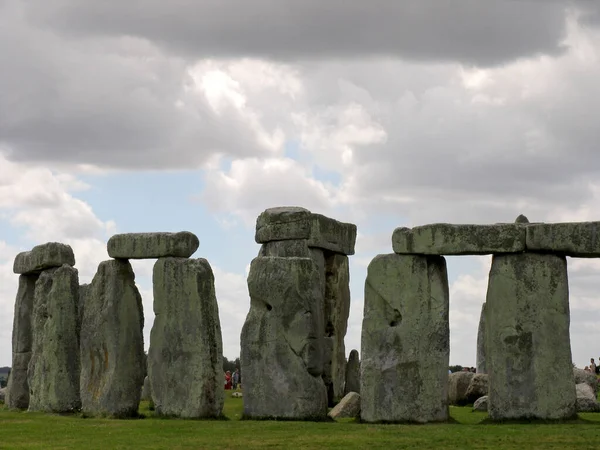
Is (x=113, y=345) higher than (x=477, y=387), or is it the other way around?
(x=113, y=345)

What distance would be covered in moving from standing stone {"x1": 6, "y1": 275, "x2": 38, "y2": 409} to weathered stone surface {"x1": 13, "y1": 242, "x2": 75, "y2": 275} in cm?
105

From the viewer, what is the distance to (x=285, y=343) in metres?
27.3

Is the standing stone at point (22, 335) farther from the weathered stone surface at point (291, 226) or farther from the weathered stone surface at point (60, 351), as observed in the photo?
the weathered stone surface at point (291, 226)

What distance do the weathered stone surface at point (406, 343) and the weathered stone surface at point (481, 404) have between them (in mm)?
4221

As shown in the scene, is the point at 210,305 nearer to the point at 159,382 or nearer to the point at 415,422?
the point at 159,382

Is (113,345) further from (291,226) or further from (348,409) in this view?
(291,226)

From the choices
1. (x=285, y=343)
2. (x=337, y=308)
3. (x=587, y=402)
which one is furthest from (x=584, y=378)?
(x=285, y=343)

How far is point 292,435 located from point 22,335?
40.9 feet

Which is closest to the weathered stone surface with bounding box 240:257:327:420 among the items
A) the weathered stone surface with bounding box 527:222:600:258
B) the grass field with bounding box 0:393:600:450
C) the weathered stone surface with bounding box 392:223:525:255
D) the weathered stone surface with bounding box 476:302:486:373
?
the grass field with bounding box 0:393:600:450

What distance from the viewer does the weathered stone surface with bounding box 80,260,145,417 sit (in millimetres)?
30031

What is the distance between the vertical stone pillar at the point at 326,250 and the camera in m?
33.2

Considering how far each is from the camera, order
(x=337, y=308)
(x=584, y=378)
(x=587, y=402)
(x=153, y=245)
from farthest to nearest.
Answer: (x=337, y=308), (x=584, y=378), (x=587, y=402), (x=153, y=245)

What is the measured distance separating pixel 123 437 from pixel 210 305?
416 centimetres

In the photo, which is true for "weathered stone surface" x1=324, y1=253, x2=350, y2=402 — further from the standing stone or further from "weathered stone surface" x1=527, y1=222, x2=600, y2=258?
"weathered stone surface" x1=527, y1=222, x2=600, y2=258
